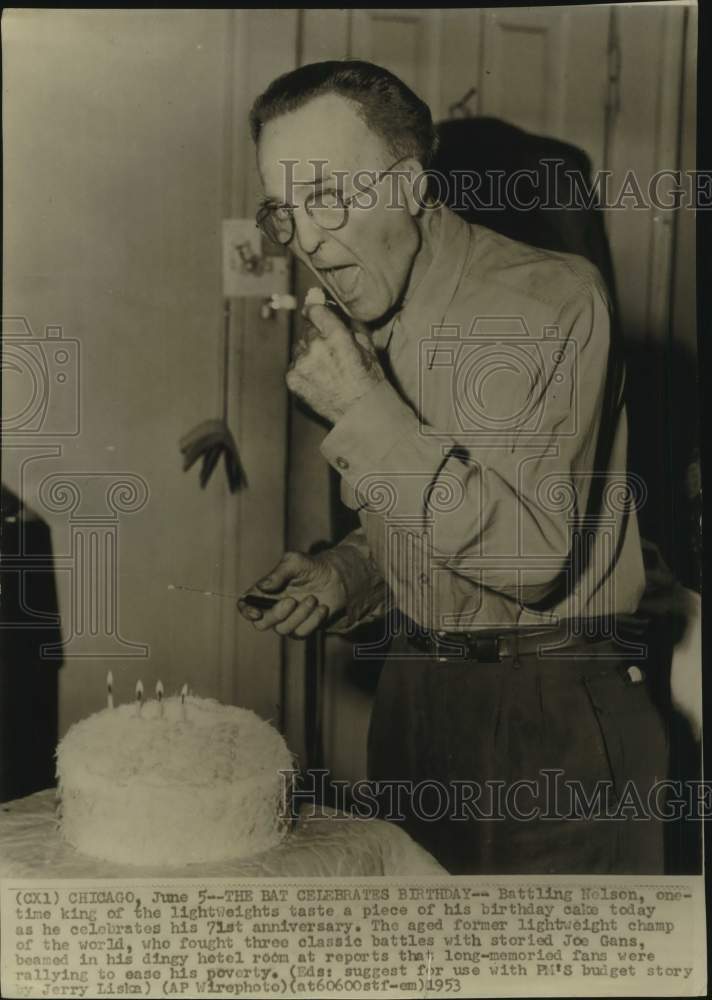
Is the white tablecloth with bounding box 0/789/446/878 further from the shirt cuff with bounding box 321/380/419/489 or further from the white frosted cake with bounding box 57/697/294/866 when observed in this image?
the shirt cuff with bounding box 321/380/419/489

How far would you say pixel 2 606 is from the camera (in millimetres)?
1331

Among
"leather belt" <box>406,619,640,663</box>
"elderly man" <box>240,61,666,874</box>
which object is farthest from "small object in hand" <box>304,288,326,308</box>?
"leather belt" <box>406,619,640,663</box>

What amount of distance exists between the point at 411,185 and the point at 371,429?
0.30 metres

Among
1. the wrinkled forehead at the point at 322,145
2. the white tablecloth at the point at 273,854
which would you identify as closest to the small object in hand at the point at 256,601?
the white tablecloth at the point at 273,854

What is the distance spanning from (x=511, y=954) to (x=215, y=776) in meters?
0.43

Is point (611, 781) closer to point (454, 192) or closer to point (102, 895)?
point (102, 895)

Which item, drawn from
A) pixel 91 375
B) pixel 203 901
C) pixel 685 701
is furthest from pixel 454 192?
pixel 203 901

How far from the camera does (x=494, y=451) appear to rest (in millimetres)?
1271

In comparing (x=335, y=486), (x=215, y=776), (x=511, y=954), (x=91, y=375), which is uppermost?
(x=91, y=375)

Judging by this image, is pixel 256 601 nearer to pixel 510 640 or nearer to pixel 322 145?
pixel 510 640

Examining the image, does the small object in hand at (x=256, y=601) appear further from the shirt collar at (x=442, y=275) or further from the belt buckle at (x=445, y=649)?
the shirt collar at (x=442, y=275)

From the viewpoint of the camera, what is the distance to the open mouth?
1.30 meters

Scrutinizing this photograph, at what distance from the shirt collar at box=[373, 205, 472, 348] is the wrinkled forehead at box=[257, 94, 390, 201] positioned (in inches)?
4.3
